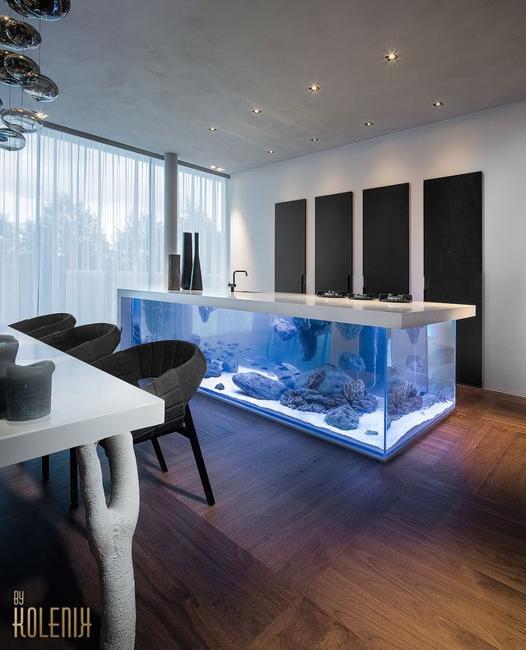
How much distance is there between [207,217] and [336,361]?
4.58 metres

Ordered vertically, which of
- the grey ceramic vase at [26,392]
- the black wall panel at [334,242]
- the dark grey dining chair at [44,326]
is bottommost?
the grey ceramic vase at [26,392]

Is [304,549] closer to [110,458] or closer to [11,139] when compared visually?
[110,458]

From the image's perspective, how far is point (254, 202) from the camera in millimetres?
6227

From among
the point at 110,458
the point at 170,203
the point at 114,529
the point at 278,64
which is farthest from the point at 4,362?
the point at 170,203

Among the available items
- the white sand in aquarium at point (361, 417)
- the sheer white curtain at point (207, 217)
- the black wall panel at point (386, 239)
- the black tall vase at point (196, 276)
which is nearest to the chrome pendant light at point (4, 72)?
the white sand in aquarium at point (361, 417)

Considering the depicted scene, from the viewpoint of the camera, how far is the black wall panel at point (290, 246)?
5562mm

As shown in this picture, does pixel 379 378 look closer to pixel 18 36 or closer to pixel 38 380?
pixel 38 380

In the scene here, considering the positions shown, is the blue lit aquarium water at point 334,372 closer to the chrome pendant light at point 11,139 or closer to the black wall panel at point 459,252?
the black wall panel at point 459,252

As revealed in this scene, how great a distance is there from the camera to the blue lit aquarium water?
2299 millimetres

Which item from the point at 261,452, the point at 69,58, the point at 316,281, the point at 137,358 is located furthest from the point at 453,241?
the point at 69,58

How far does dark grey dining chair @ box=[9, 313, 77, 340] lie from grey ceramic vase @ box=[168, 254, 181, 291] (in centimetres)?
149

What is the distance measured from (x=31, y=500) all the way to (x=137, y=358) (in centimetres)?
85

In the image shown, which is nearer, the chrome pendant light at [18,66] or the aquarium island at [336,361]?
the chrome pendant light at [18,66]

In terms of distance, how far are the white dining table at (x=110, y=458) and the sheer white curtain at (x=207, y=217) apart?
5.12 meters
